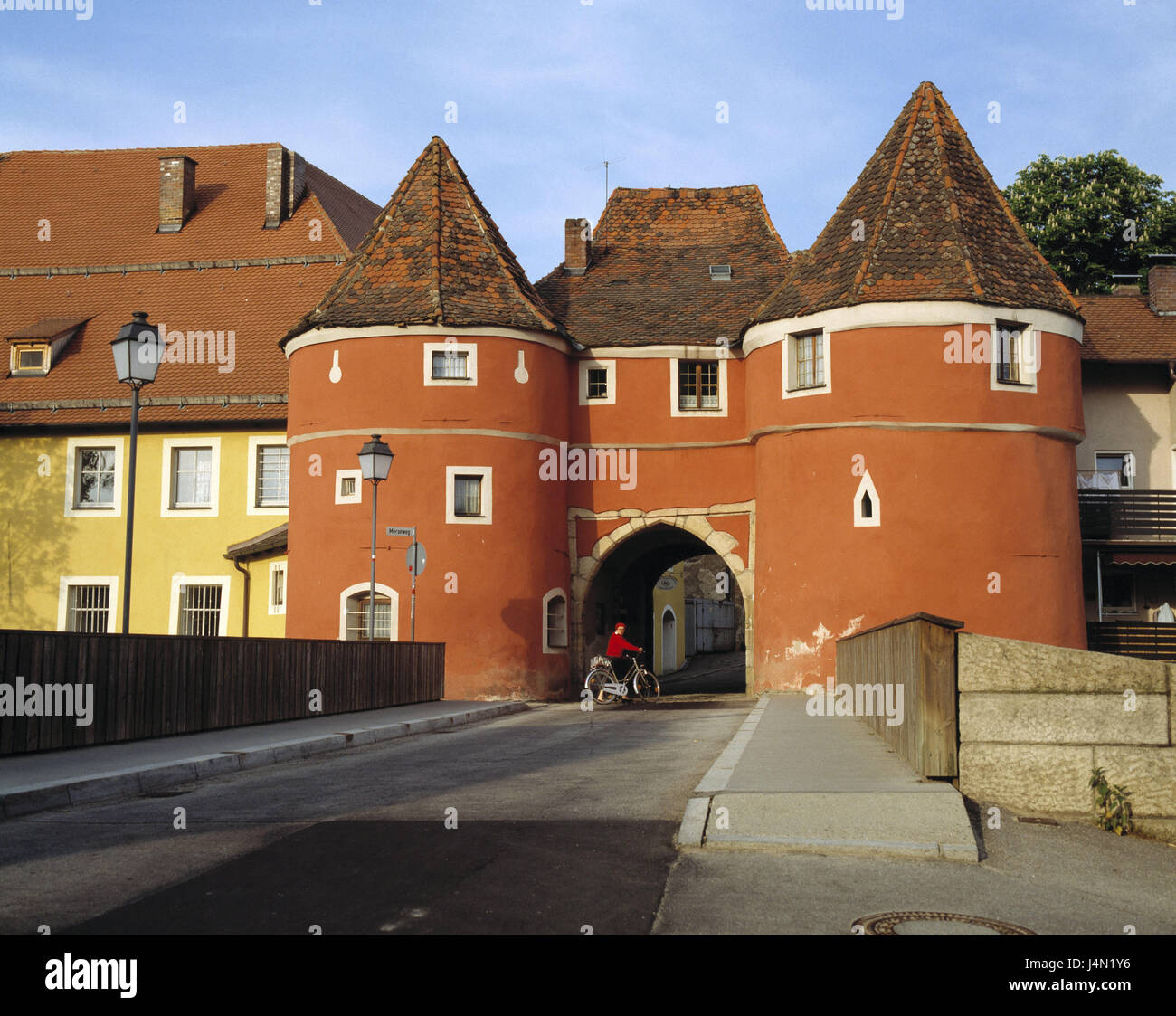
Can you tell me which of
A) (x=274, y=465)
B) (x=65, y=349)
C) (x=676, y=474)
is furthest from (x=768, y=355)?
(x=65, y=349)

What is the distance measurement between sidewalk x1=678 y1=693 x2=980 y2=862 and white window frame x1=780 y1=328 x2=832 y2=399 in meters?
16.0

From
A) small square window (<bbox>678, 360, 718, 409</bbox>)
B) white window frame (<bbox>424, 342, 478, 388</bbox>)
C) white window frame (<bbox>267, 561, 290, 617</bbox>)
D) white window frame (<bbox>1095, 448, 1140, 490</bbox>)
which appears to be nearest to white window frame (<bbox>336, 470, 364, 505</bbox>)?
white window frame (<bbox>424, 342, 478, 388</bbox>)

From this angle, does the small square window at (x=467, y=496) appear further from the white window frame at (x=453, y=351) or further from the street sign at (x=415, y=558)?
the street sign at (x=415, y=558)

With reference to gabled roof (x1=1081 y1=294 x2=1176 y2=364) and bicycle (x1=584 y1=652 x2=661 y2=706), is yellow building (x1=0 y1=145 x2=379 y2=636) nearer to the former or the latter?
bicycle (x1=584 y1=652 x2=661 y2=706)

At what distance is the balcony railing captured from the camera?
32094 millimetres

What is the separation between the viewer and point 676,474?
30.3m

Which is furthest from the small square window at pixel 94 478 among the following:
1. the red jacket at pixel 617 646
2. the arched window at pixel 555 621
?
the red jacket at pixel 617 646

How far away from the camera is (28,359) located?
35.6 metres

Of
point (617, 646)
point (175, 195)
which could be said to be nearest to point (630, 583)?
point (617, 646)

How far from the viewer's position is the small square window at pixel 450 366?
28.4 m

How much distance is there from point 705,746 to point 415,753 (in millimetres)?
3067

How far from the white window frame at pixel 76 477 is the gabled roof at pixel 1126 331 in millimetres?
24484

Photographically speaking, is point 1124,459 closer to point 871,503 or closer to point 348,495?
point 871,503
